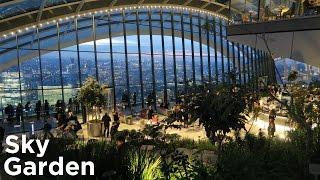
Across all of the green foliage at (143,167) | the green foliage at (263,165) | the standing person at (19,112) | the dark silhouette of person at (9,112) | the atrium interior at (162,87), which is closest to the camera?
the green foliage at (263,165)

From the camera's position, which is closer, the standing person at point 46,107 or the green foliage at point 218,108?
the green foliage at point 218,108

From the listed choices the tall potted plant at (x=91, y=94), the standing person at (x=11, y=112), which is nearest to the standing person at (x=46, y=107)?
the standing person at (x=11, y=112)

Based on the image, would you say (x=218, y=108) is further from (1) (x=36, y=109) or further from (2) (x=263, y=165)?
(1) (x=36, y=109)

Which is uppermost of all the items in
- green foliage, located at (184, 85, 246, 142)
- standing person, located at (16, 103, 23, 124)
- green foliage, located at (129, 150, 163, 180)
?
green foliage, located at (184, 85, 246, 142)

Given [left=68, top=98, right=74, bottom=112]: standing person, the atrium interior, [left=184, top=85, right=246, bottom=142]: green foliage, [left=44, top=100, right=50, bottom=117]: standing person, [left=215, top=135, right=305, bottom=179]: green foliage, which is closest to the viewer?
[left=215, top=135, right=305, bottom=179]: green foliage

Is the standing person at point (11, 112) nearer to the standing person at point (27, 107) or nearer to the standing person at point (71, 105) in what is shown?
the standing person at point (27, 107)

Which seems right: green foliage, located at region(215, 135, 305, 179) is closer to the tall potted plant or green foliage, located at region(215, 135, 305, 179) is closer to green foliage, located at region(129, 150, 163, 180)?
green foliage, located at region(129, 150, 163, 180)

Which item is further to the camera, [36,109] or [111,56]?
[111,56]

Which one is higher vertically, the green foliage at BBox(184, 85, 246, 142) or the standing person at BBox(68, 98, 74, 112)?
the green foliage at BBox(184, 85, 246, 142)

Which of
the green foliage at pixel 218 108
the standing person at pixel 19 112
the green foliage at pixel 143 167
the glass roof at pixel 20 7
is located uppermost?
the glass roof at pixel 20 7

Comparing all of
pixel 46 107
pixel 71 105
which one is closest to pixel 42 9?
pixel 46 107

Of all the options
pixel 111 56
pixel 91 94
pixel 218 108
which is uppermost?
pixel 111 56

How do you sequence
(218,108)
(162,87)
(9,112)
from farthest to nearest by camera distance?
(162,87) → (9,112) → (218,108)

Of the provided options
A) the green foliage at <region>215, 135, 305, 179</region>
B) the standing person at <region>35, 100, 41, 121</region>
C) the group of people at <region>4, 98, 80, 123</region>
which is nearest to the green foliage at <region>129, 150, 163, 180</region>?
the green foliage at <region>215, 135, 305, 179</region>
